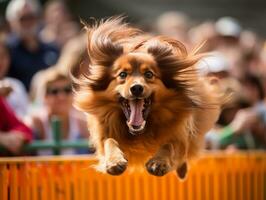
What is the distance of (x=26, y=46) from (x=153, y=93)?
329 cm

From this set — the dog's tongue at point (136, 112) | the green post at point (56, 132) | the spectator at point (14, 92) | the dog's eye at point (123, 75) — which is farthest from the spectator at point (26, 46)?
the dog's tongue at point (136, 112)

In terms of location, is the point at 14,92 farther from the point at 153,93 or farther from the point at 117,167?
the point at 117,167

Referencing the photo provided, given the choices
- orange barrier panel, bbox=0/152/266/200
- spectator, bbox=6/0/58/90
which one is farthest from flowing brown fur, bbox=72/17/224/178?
spectator, bbox=6/0/58/90

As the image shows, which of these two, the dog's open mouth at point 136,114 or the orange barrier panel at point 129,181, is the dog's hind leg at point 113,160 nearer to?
the dog's open mouth at point 136,114

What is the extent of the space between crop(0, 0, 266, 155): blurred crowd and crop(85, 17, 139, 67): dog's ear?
2.23 feet

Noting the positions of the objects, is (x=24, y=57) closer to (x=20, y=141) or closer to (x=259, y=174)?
(x=20, y=141)

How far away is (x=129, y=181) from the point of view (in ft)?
23.1

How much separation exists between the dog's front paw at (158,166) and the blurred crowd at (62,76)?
98cm

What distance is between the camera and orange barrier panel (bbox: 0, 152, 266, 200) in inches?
253

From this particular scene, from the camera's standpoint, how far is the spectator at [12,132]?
23.0ft

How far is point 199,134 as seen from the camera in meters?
6.89

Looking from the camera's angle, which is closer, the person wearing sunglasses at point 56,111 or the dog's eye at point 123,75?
the dog's eye at point 123,75

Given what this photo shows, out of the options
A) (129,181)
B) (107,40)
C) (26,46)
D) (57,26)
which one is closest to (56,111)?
(129,181)

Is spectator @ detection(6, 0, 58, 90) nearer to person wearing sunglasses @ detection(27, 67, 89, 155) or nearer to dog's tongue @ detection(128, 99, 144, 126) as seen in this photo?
person wearing sunglasses @ detection(27, 67, 89, 155)
